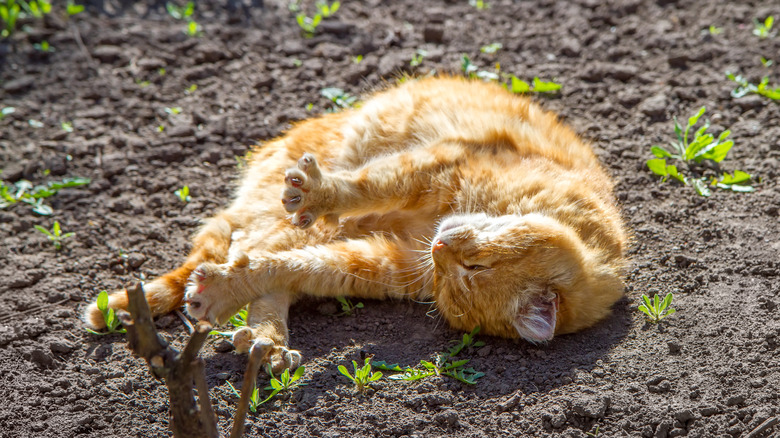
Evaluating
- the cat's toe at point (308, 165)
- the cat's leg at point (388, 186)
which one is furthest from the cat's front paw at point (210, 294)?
the cat's toe at point (308, 165)

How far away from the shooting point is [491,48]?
5848 mm

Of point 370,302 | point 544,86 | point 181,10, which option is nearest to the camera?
point 370,302

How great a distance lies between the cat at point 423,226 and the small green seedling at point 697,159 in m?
0.46

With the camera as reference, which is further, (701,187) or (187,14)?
(187,14)

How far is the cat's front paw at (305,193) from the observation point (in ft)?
12.2

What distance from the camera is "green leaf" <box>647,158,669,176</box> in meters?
4.49

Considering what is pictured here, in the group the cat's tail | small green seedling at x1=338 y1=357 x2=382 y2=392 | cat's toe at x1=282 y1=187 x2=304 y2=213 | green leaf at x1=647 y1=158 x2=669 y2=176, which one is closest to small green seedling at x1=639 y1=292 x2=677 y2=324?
green leaf at x1=647 y1=158 x2=669 y2=176

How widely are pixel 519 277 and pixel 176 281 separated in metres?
1.87

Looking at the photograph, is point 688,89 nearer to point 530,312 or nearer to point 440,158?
point 440,158

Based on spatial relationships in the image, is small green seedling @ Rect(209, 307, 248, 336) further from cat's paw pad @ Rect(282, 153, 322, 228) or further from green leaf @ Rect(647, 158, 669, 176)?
green leaf @ Rect(647, 158, 669, 176)

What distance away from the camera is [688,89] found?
5.20 m

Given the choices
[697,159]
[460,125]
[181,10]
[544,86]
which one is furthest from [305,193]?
[181,10]

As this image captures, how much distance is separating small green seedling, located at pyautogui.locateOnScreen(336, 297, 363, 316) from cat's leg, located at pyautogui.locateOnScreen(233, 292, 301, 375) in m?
0.30

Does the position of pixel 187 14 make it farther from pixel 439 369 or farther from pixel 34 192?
pixel 439 369
